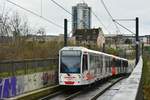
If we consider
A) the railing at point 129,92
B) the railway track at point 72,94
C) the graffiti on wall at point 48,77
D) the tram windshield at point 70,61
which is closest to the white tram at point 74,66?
the tram windshield at point 70,61

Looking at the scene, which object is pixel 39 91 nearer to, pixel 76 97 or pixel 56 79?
pixel 76 97

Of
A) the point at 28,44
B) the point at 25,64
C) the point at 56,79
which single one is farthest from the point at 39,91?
the point at 28,44

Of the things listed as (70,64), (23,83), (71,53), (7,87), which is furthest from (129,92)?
(71,53)

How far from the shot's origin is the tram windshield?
30.9 metres

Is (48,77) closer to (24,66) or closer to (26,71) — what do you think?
(26,71)

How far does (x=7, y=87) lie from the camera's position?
2502 cm

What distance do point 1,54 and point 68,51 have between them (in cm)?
548

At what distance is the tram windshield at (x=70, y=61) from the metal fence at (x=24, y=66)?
189 centimetres

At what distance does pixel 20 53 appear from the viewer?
38.6m

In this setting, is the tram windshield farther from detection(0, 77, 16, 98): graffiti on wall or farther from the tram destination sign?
detection(0, 77, 16, 98): graffiti on wall

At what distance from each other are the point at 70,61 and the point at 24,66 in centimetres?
406

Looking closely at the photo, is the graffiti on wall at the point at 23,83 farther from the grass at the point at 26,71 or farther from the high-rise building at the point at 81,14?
the high-rise building at the point at 81,14

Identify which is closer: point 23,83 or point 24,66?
point 23,83

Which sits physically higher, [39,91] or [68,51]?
[68,51]
